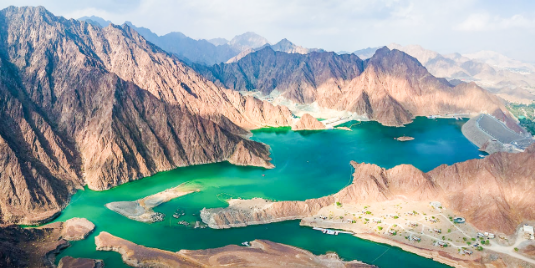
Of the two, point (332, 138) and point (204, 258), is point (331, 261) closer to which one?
point (204, 258)

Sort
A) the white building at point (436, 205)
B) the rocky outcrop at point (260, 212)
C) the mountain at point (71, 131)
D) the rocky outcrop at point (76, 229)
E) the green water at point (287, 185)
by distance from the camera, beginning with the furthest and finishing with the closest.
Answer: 1. the mountain at point (71, 131)
2. the white building at point (436, 205)
3. the rocky outcrop at point (260, 212)
4. the rocky outcrop at point (76, 229)
5. the green water at point (287, 185)

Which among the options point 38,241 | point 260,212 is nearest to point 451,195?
point 260,212

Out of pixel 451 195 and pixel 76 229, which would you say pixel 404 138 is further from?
pixel 76 229

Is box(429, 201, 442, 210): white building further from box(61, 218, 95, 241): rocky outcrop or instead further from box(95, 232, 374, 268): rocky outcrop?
box(61, 218, 95, 241): rocky outcrop

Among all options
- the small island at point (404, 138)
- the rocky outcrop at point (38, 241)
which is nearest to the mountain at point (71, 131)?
the rocky outcrop at point (38, 241)

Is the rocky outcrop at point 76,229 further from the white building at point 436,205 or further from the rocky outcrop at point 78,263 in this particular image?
the white building at point 436,205

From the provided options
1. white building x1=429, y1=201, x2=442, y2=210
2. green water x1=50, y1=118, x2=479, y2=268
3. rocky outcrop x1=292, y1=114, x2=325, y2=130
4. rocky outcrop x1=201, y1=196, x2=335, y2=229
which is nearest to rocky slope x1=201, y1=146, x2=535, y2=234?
rocky outcrop x1=201, y1=196, x2=335, y2=229
